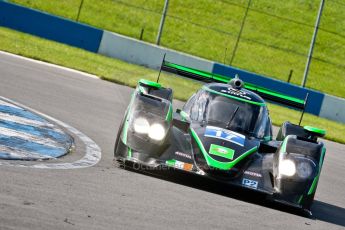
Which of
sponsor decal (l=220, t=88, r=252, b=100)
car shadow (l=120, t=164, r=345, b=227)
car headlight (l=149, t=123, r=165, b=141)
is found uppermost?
sponsor decal (l=220, t=88, r=252, b=100)

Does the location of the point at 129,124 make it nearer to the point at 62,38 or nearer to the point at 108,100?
the point at 108,100

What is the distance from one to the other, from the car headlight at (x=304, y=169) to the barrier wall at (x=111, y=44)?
45.8 feet

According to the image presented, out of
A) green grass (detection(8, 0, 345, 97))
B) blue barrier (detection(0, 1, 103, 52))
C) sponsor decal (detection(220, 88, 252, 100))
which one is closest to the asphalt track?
sponsor decal (detection(220, 88, 252, 100))

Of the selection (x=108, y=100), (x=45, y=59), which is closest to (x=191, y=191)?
(x=108, y=100)

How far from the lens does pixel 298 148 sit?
9.79m

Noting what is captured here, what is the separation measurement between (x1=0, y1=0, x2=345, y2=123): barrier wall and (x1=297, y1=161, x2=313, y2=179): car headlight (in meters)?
14.0

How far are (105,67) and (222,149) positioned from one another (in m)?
12.1

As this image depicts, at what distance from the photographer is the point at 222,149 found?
30.7ft

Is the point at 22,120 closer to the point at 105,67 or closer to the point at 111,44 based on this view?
the point at 105,67

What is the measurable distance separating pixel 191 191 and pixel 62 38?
50.1ft

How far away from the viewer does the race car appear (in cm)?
932

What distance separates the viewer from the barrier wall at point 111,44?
927 inches

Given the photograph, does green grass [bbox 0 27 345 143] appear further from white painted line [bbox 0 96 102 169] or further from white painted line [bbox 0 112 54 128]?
white painted line [bbox 0 112 54 128]

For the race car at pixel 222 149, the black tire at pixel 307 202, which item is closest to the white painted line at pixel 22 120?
the race car at pixel 222 149
